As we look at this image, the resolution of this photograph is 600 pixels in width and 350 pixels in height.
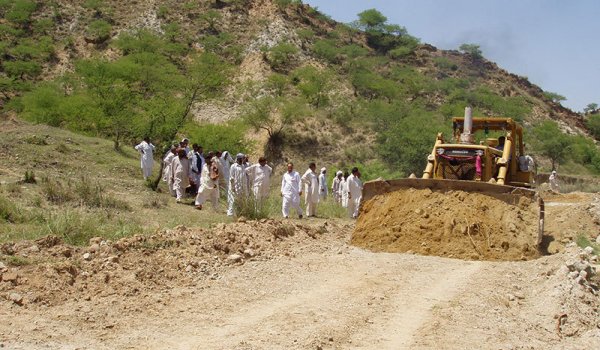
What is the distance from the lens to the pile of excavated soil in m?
9.34

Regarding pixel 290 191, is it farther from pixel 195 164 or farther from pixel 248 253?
pixel 248 253

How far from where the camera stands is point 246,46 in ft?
173

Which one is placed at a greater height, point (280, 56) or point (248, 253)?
A: point (280, 56)

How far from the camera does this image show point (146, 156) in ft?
60.9

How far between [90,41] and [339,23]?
27.8 meters

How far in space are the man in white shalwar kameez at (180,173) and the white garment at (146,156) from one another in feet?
10.6

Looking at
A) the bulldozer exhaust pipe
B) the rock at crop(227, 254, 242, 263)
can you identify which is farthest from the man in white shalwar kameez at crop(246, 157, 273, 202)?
the rock at crop(227, 254, 242, 263)

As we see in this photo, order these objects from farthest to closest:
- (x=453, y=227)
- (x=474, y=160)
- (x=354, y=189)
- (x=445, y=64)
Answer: (x=445, y=64) < (x=354, y=189) < (x=474, y=160) < (x=453, y=227)

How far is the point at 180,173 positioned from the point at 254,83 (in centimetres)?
3115

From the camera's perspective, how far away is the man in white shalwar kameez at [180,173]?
1515cm

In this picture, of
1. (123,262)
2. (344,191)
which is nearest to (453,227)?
(123,262)

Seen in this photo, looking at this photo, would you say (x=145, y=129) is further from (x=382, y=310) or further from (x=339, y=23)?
(x=339, y=23)

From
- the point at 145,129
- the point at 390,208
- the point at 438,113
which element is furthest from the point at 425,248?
the point at 438,113

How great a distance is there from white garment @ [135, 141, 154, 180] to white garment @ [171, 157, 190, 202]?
3.23m
